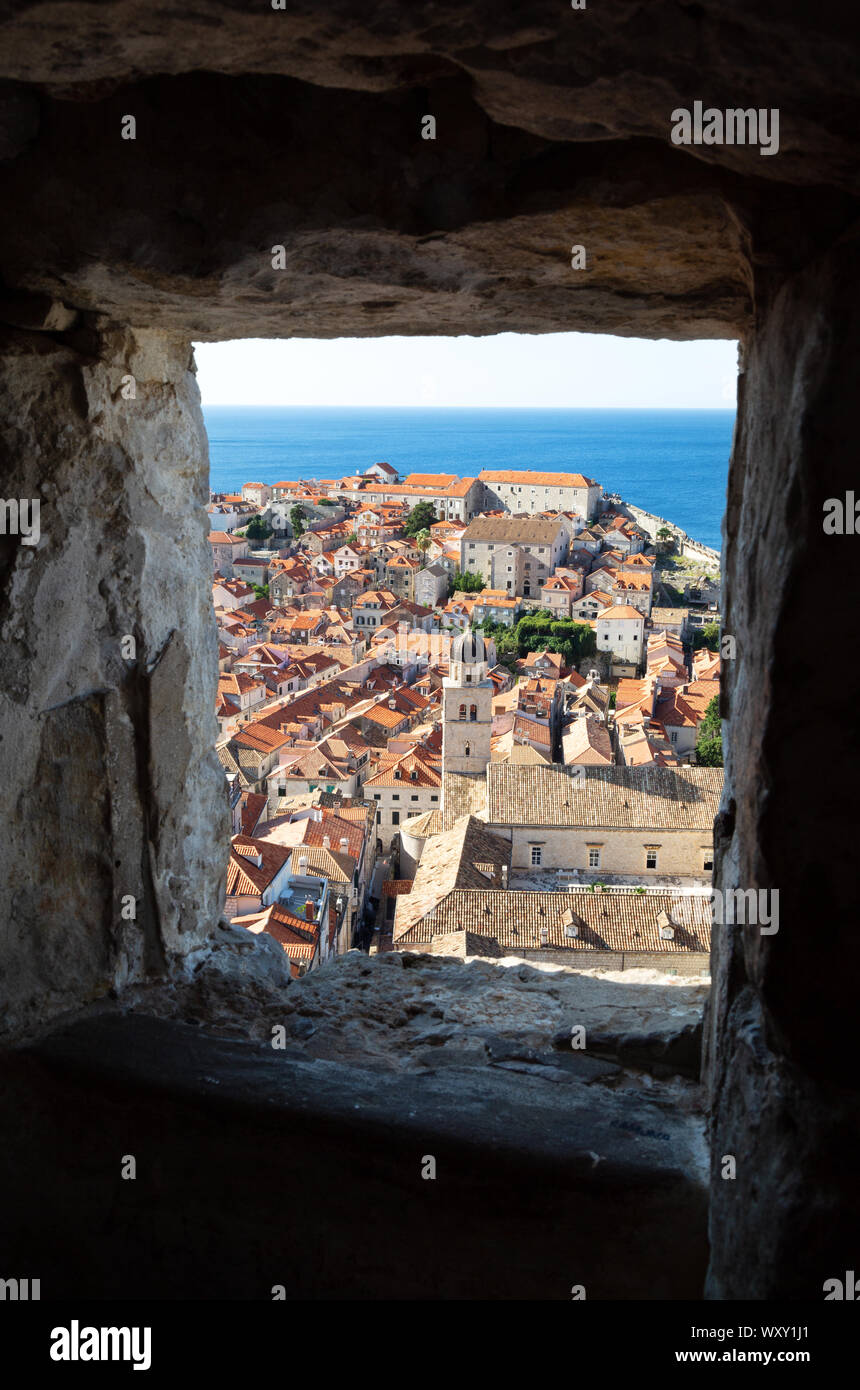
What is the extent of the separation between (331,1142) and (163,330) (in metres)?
2.01

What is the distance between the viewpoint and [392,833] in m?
28.0

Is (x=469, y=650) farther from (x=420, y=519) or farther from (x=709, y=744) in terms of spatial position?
(x=420, y=519)

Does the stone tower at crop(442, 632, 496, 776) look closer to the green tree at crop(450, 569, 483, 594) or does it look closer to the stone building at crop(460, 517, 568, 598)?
the green tree at crop(450, 569, 483, 594)

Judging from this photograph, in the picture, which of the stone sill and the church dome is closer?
the stone sill

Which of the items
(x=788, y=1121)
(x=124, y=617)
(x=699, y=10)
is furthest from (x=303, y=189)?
(x=788, y=1121)

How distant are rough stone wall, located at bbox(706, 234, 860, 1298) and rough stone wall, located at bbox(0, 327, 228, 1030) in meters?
1.61

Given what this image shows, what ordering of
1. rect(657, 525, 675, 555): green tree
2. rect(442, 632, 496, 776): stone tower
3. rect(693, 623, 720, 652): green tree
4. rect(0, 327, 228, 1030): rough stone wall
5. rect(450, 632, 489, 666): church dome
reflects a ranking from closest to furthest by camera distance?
rect(0, 327, 228, 1030): rough stone wall
rect(442, 632, 496, 776): stone tower
rect(450, 632, 489, 666): church dome
rect(693, 623, 720, 652): green tree
rect(657, 525, 675, 555): green tree

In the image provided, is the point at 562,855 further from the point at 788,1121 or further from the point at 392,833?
the point at 788,1121

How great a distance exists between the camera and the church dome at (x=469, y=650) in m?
28.5

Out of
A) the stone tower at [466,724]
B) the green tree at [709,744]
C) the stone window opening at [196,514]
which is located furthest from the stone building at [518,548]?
the stone window opening at [196,514]

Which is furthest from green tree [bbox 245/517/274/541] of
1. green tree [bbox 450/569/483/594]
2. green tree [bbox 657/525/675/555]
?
green tree [bbox 657/525/675/555]

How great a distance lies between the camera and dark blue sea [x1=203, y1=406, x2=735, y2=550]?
85.3 metres

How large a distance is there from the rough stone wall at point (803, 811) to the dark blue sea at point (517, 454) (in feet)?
212

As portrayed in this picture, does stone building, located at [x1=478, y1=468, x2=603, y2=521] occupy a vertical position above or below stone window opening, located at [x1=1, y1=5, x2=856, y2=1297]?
above
